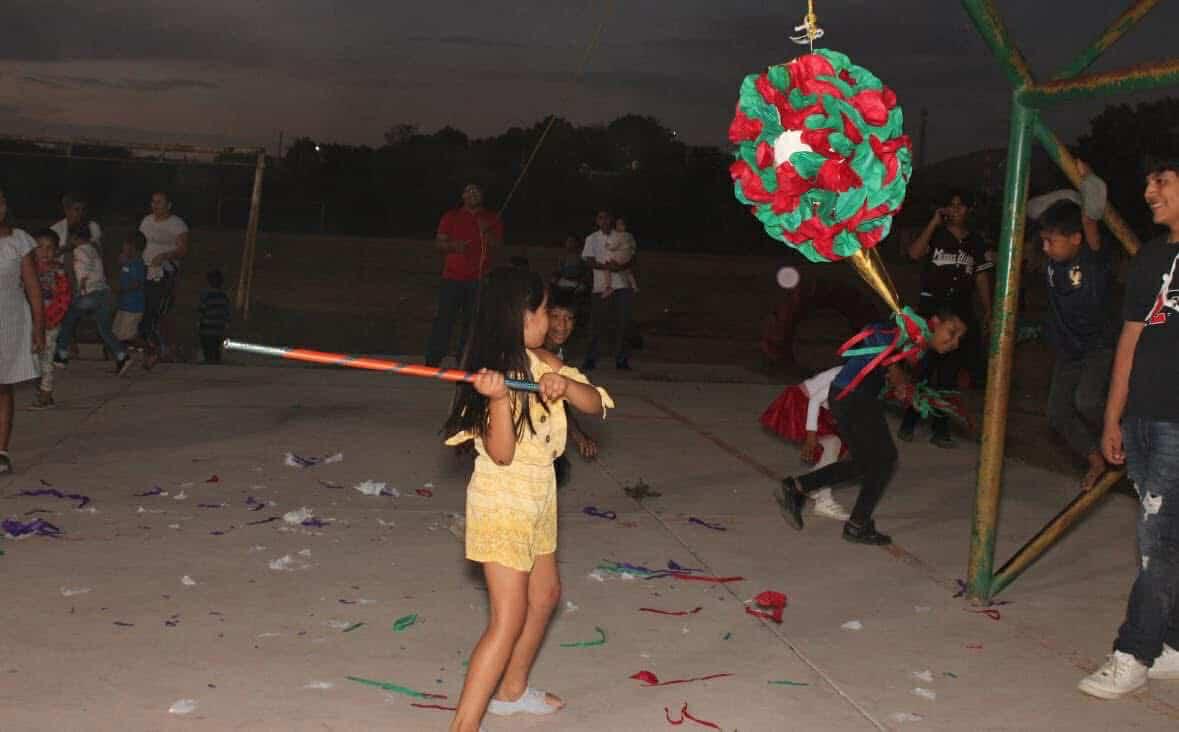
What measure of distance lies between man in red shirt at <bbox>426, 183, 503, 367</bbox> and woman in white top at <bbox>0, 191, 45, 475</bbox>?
4.32m

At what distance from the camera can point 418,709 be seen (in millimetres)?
4219

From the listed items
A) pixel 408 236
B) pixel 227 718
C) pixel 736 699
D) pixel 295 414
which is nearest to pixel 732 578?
pixel 736 699

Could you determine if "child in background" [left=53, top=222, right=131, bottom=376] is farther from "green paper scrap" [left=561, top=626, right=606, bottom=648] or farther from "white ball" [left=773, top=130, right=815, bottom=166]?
"white ball" [left=773, top=130, right=815, bottom=166]

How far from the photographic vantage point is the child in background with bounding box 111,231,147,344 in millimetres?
12094

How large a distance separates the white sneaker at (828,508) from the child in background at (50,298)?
496 cm

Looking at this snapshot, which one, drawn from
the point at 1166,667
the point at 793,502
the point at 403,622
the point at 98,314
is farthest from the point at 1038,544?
the point at 98,314

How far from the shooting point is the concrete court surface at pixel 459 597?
14.3 ft

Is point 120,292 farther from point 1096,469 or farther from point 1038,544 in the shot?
point 1038,544

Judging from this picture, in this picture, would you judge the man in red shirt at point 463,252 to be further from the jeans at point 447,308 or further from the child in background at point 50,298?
the child in background at point 50,298

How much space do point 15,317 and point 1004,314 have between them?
15.9 ft

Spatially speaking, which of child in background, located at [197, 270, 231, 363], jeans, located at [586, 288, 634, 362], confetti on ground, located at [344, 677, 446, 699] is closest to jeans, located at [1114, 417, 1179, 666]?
confetti on ground, located at [344, 677, 446, 699]

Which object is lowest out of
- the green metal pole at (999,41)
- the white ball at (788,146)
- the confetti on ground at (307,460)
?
the confetti on ground at (307,460)

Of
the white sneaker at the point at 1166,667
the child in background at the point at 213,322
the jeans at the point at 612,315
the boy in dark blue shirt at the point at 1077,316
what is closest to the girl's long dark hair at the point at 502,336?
the white sneaker at the point at 1166,667

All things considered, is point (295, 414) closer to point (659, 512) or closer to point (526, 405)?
point (659, 512)
